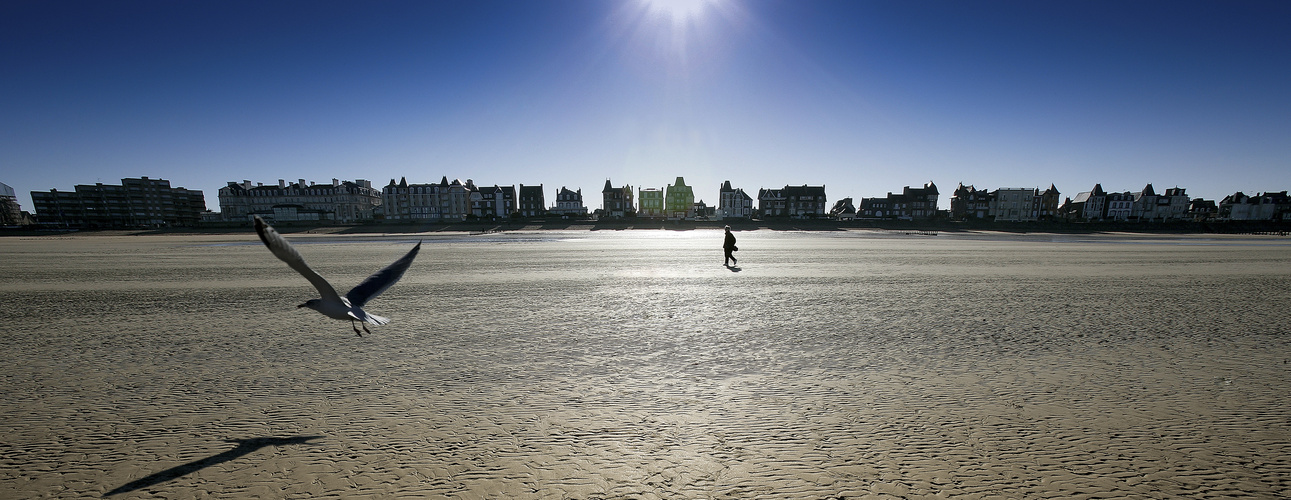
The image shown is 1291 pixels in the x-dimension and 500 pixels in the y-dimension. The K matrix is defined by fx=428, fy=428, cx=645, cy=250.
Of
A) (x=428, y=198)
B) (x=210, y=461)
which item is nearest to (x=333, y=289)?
(x=210, y=461)

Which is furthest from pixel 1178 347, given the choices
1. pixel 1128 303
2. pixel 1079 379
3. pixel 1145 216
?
pixel 1145 216

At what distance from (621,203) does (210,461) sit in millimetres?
97098

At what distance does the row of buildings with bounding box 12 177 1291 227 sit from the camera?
307 feet

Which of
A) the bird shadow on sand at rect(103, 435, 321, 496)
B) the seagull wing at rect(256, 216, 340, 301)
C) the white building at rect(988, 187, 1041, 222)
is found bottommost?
the bird shadow on sand at rect(103, 435, 321, 496)

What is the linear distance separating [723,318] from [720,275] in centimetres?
655

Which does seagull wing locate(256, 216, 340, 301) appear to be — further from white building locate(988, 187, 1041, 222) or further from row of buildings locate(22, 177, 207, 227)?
row of buildings locate(22, 177, 207, 227)

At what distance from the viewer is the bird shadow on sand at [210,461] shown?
142 inches

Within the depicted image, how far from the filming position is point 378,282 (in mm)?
4996

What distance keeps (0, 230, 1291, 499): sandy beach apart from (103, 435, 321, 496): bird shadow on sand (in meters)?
0.02

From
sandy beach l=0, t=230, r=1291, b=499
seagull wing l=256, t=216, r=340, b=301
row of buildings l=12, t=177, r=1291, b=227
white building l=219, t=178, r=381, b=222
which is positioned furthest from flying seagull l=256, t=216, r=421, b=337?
white building l=219, t=178, r=381, b=222

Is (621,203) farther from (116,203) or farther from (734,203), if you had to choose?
(116,203)

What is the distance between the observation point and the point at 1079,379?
580 centimetres

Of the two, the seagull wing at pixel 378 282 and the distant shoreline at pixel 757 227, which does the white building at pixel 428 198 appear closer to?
the distant shoreline at pixel 757 227

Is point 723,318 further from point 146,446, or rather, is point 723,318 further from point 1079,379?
point 146,446
